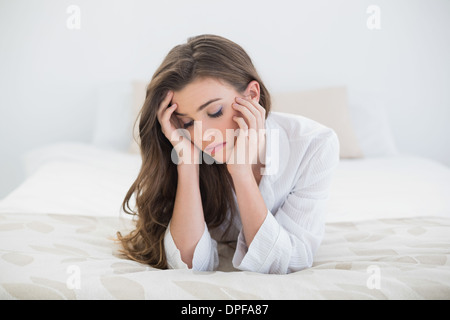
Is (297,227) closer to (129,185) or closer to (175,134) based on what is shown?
(175,134)

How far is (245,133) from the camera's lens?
124 centimetres

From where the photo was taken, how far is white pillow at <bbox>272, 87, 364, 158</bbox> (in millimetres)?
2646

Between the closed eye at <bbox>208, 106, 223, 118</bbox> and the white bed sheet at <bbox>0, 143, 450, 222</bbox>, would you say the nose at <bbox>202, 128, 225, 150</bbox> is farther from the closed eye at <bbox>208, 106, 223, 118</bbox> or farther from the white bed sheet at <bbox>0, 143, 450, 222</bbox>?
the white bed sheet at <bbox>0, 143, 450, 222</bbox>

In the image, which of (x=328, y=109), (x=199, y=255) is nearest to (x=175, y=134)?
(x=199, y=255)

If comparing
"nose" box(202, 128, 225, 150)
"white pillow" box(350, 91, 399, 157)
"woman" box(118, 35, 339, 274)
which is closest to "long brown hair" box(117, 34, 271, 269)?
"woman" box(118, 35, 339, 274)

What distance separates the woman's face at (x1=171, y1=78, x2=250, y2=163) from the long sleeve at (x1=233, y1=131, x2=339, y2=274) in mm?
244

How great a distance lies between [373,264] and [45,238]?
3.06ft

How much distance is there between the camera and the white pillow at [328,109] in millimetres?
2646

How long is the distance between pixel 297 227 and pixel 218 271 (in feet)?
0.87

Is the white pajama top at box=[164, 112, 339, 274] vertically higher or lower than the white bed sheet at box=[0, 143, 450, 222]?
higher

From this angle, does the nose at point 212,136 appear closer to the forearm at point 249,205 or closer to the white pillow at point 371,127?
the forearm at point 249,205

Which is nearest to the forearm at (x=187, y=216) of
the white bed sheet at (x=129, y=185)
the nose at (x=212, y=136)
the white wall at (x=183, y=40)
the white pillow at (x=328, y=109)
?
the nose at (x=212, y=136)

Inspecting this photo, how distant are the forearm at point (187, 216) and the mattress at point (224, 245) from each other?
0.12m

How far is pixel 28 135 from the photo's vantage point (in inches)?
127
